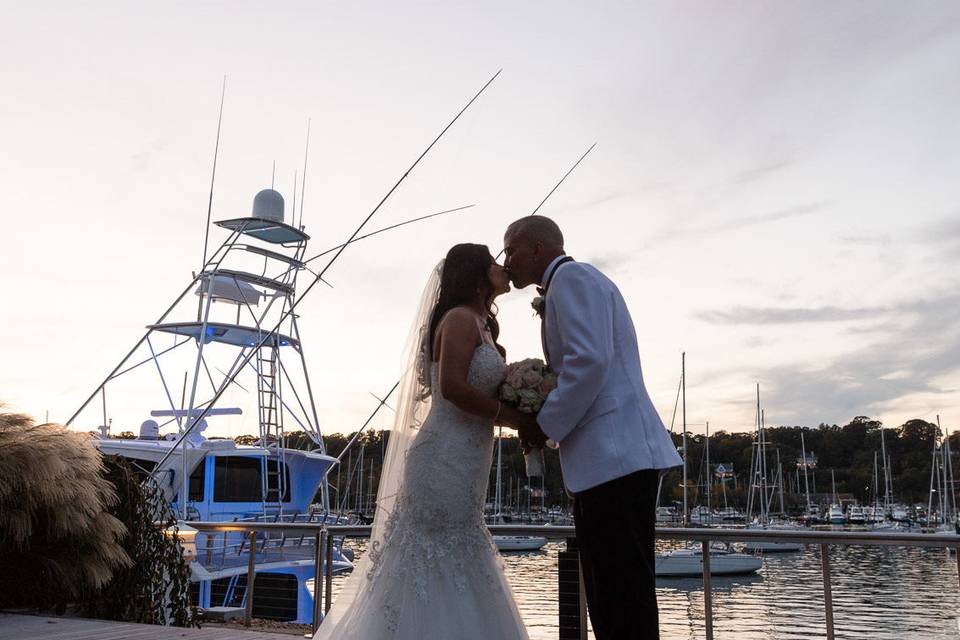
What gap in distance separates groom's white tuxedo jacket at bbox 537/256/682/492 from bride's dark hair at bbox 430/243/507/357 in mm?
630

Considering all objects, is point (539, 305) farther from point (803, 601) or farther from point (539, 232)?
point (803, 601)

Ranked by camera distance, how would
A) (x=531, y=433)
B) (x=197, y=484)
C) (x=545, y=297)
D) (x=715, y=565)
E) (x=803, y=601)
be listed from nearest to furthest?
1. (x=545, y=297)
2. (x=531, y=433)
3. (x=197, y=484)
4. (x=803, y=601)
5. (x=715, y=565)

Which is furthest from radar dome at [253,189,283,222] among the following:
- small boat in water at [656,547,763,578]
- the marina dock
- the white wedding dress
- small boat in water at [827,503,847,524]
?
small boat in water at [827,503,847,524]

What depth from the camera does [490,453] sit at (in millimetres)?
3369

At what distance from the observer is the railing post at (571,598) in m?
4.42

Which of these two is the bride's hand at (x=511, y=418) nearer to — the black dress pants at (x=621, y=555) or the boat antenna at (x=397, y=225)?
the black dress pants at (x=621, y=555)

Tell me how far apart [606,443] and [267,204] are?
13.4 meters

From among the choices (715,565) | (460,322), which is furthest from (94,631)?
(715,565)

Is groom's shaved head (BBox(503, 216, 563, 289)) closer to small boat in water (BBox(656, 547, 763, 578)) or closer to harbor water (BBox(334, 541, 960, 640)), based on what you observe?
harbor water (BBox(334, 541, 960, 640))

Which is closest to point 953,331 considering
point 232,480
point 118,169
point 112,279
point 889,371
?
point 889,371

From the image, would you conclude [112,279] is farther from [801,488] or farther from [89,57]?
[801,488]

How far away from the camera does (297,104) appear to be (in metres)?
10.3

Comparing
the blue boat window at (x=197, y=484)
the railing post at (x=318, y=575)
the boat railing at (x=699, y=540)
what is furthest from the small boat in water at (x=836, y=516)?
the railing post at (x=318, y=575)

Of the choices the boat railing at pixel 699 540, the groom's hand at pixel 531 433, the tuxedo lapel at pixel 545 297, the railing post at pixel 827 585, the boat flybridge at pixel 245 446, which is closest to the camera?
the tuxedo lapel at pixel 545 297
